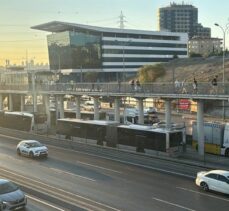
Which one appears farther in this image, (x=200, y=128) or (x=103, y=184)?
(x=200, y=128)

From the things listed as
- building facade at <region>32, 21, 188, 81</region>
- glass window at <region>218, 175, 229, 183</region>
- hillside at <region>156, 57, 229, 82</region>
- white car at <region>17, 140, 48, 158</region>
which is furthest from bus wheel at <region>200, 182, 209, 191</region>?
building facade at <region>32, 21, 188, 81</region>

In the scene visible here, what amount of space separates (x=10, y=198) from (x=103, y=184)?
744 centimetres

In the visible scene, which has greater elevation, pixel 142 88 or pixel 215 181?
pixel 142 88

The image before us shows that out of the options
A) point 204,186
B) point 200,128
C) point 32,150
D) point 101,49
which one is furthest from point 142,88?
point 101,49

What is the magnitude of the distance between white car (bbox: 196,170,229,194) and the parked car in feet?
33.6

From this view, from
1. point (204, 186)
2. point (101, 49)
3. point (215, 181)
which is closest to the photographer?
point (215, 181)

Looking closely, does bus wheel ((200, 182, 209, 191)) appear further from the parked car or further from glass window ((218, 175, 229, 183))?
the parked car

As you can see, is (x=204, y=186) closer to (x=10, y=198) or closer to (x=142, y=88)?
(x=10, y=198)

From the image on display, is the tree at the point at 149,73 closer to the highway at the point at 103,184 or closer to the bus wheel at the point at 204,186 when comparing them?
the highway at the point at 103,184

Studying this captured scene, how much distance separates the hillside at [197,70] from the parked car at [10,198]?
85774 millimetres

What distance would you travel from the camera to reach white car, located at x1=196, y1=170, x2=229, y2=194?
2478 cm

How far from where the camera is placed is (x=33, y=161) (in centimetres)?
3631

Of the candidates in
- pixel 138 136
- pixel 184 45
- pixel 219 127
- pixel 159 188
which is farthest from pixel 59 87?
pixel 184 45

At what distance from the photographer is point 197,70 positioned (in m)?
123
